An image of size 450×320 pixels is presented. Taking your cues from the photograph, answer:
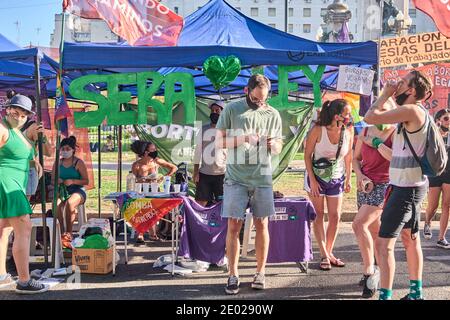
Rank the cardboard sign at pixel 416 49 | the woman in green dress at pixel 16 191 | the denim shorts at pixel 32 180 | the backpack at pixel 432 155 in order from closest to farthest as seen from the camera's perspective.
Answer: the backpack at pixel 432 155, the woman in green dress at pixel 16 191, the denim shorts at pixel 32 180, the cardboard sign at pixel 416 49

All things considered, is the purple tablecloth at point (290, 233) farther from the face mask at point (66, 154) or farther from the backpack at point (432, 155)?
the face mask at point (66, 154)

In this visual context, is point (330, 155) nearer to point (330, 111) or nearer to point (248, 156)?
point (330, 111)

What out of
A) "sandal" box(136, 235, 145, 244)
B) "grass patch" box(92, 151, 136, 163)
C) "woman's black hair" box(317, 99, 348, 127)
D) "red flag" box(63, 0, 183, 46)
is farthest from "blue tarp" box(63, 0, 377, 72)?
"grass patch" box(92, 151, 136, 163)

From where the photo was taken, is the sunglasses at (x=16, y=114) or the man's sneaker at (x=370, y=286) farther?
the sunglasses at (x=16, y=114)

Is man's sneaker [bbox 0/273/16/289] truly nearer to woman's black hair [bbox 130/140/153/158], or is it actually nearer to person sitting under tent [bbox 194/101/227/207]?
person sitting under tent [bbox 194/101/227/207]

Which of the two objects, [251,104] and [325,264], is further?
[325,264]

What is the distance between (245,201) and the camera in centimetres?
466

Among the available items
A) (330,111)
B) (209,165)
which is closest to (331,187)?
(330,111)

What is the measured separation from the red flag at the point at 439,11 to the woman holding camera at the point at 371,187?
1869mm

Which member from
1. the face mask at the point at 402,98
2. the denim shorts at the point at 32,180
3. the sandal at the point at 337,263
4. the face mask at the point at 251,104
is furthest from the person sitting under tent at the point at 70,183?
the face mask at the point at 402,98

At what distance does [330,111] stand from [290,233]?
1.34m

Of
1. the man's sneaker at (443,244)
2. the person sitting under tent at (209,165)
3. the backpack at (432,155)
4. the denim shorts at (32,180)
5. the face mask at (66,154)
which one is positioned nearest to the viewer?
the backpack at (432,155)

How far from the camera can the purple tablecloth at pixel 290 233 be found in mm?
5402
